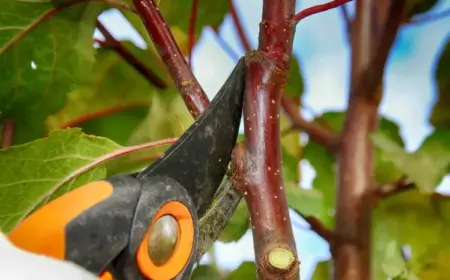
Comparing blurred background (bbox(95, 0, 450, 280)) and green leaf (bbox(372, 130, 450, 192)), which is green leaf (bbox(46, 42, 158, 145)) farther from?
blurred background (bbox(95, 0, 450, 280))

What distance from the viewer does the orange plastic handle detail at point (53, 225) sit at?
0.79ft

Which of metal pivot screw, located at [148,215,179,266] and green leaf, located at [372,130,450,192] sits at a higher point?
metal pivot screw, located at [148,215,179,266]

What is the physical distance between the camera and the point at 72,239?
0.25m

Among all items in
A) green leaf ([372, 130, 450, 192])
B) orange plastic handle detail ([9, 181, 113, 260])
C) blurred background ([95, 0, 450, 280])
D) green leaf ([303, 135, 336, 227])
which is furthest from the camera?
blurred background ([95, 0, 450, 280])

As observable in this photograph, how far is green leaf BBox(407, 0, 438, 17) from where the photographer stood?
594 mm

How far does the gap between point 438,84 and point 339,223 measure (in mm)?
192

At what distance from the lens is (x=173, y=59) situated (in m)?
0.38

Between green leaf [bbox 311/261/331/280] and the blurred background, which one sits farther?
the blurred background

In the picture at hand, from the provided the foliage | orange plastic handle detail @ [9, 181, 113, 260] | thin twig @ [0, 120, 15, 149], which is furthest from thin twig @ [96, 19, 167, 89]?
orange plastic handle detail @ [9, 181, 113, 260]

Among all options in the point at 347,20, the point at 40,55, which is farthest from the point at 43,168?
the point at 347,20

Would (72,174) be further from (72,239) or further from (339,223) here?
(339,223)

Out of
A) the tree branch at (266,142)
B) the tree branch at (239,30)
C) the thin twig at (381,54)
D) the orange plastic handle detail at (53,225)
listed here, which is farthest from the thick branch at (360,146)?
the orange plastic handle detail at (53,225)

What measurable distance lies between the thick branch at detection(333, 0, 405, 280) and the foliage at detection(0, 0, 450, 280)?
0.02m

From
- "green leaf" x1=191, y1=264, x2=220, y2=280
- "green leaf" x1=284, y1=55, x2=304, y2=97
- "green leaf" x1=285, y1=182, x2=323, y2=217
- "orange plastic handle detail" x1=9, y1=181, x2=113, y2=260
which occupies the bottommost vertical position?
"green leaf" x1=191, y1=264, x2=220, y2=280
